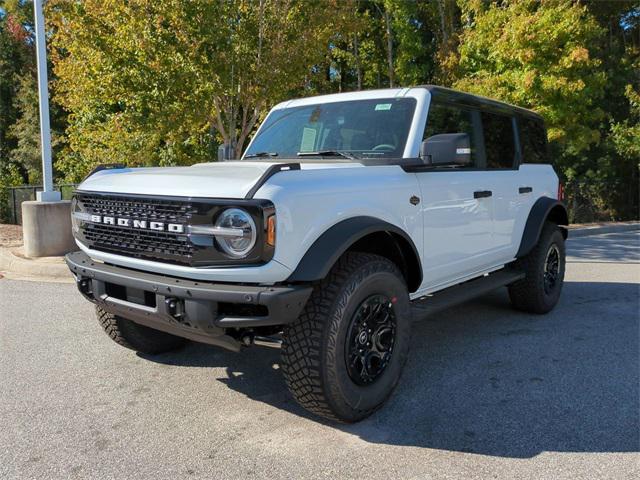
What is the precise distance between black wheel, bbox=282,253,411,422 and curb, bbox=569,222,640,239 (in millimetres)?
11238

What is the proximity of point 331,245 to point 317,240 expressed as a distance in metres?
0.09

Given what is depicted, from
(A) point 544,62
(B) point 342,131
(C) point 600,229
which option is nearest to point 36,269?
(B) point 342,131

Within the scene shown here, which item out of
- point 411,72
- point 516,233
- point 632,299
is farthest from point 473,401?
point 411,72

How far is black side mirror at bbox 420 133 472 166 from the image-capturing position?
11.4 feet

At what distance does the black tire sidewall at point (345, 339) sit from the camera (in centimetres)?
295

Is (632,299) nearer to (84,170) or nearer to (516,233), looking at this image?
(516,233)

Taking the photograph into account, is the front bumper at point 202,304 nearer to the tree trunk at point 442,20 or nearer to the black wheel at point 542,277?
the black wheel at point 542,277

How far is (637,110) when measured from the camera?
17859mm

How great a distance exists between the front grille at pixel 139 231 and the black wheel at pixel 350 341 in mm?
747

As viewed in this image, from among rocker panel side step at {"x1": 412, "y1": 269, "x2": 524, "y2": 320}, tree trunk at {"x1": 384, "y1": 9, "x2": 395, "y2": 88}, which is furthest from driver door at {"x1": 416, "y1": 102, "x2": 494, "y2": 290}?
tree trunk at {"x1": 384, "y1": 9, "x2": 395, "y2": 88}

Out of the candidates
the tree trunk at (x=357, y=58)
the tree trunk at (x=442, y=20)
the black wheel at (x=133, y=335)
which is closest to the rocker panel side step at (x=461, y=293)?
the black wheel at (x=133, y=335)

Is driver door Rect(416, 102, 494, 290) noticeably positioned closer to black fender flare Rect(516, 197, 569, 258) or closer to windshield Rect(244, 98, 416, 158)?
windshield Rect(244, 98, 416, 158)

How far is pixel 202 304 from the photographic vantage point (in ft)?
9.05

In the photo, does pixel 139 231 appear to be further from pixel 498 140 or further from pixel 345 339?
pixel 498 140
